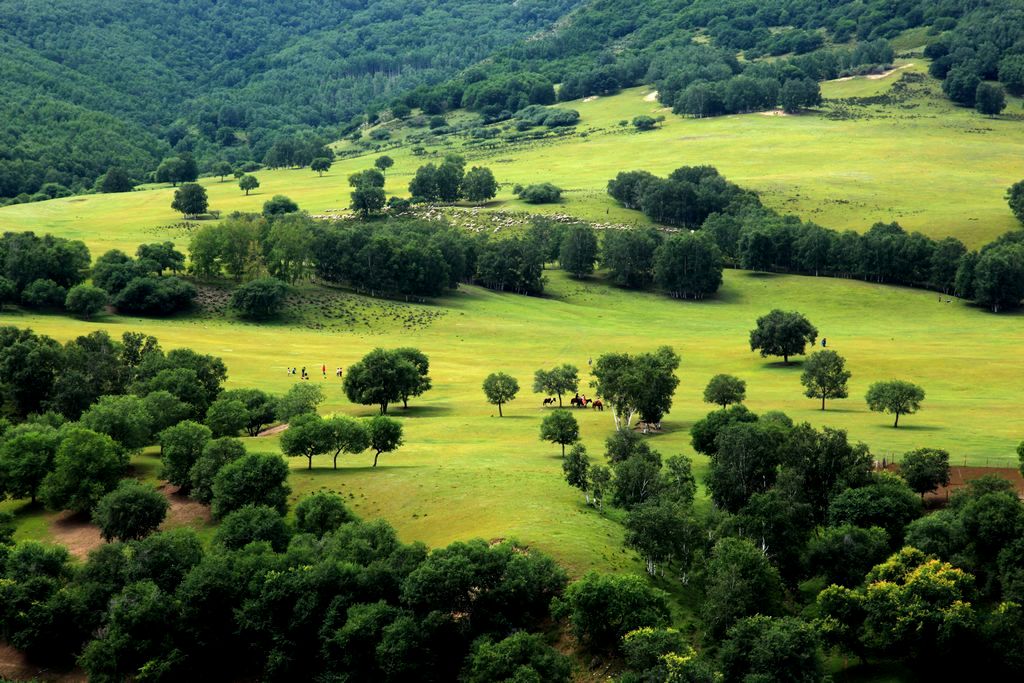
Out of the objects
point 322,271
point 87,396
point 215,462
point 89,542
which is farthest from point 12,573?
point 322,271

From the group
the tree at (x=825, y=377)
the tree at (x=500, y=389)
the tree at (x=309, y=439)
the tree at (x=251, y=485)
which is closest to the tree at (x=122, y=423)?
the tree at (x=309, y=439)

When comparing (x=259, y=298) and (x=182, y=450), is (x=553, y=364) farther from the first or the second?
(x=182, y=450)

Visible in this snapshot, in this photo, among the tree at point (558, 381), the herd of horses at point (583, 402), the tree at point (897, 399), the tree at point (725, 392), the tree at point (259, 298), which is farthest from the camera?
the tree at point (259, 298)

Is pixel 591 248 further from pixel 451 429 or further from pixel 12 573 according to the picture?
pixel 12 573

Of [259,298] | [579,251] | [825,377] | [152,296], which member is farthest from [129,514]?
[579,251]

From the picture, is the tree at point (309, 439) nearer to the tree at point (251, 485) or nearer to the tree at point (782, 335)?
the tree at point (251, 485)

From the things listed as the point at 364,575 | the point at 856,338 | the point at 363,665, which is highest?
the point at 856,338

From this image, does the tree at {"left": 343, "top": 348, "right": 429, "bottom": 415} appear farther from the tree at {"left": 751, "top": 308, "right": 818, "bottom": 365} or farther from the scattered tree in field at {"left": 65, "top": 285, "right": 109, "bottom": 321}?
the scattered tree in field at {"left": 65, "top": 285, "right": 109, "bottom": 321}
